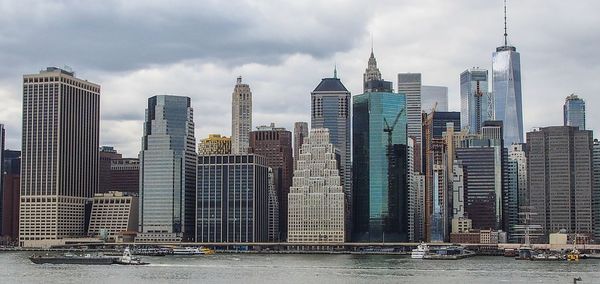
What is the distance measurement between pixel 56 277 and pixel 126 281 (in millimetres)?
14812

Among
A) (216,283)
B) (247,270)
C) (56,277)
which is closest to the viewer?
(216,283)

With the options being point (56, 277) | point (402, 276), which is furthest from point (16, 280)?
point (402, 276)

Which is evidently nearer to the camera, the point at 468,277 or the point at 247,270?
the point at 468,277

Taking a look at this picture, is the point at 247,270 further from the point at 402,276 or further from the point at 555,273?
the point at 555,273

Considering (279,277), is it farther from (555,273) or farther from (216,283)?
(555,273)

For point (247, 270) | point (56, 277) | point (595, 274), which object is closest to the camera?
point (56, 277)

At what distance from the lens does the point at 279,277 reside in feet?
536

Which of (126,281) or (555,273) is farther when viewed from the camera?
(555,273)

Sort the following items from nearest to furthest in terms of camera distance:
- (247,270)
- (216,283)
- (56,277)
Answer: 1. (216,283)
2. (56,277)
3. (247,270)

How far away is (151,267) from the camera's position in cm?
19800

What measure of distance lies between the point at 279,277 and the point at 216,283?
1711 centimetres

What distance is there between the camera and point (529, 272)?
184625mm

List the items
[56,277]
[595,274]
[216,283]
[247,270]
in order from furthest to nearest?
[247,270] < [595,274] < [56,277] < [216,283]

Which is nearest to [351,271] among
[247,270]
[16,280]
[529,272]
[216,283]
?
[247,270]
